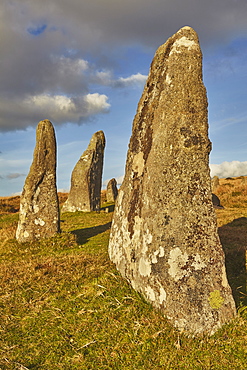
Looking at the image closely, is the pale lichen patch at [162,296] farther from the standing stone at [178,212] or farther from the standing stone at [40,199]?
the standing stone at [40,199]

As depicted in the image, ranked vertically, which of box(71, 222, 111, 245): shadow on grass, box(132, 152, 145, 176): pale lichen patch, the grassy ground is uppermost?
box(132, 152, 145, 176): pale lichen patch

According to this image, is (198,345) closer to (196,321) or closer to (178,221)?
(196,321)

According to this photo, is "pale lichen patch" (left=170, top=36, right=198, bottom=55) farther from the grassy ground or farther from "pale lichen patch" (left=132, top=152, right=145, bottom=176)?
the grassy ground

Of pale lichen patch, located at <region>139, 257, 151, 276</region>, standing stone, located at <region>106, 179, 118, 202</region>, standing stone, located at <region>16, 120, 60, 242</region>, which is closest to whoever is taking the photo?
pale lichen patch, located at <region>139, 257, 151, 276</region>

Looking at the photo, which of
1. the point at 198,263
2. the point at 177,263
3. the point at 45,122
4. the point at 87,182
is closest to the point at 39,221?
the point at 45,122

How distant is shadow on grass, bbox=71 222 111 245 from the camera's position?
525 inches

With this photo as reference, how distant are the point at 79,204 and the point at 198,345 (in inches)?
760

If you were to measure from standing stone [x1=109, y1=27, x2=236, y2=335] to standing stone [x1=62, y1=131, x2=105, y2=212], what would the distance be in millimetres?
16731

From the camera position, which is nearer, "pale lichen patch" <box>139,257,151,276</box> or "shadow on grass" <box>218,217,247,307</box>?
"pale lichen patch" <box>139,257,151,276</box>

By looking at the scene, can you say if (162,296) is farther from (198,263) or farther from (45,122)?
(45,122)

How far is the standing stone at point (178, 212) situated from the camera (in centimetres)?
529

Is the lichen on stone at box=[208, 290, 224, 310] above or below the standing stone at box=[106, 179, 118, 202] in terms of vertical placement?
below

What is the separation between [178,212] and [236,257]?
519 cm

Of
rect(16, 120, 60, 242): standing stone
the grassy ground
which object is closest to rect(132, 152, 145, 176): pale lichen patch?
the grassy ground
